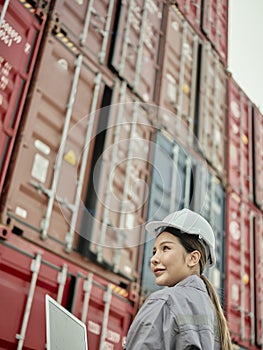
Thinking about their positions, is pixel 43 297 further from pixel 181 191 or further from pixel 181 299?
pixel 181 191

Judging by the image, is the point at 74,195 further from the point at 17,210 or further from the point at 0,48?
the point at 0,48

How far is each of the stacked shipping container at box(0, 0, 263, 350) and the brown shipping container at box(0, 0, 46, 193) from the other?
0.02m

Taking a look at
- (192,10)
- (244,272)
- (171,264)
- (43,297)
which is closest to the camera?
(171,264)

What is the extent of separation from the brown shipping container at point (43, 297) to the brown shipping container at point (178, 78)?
10.6 ft

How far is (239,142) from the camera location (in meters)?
10.6

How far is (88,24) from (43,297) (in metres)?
3.70

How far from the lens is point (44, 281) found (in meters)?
4.82

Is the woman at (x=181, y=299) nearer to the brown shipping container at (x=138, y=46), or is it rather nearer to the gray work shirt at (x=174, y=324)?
the gray work shirt at (x=174, y=324)

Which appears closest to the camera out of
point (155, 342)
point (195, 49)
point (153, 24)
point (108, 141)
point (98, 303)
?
point (155, 342)

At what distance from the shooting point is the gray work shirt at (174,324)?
1461 millimetres

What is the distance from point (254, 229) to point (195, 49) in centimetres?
376

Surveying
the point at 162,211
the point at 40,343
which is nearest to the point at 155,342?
the point at 40,343

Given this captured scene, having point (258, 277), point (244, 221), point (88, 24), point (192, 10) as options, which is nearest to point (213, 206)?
point (244, 221)

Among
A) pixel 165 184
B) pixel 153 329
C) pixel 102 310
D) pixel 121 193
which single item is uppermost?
pixel 165 184
